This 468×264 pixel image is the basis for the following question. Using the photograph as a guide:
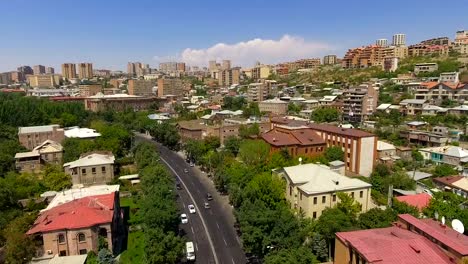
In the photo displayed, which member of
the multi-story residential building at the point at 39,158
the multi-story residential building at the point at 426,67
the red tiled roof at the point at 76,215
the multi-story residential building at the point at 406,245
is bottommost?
the multi-story residential building at the point at 39,158

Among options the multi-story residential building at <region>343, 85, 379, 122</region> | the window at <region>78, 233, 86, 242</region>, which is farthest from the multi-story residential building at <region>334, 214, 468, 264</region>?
the multi-story residential building at <region>343, 85, 379, 122</region>

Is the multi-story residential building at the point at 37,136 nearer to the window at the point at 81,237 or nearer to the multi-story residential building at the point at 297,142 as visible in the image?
the multi-story residential building at the point at 297,142

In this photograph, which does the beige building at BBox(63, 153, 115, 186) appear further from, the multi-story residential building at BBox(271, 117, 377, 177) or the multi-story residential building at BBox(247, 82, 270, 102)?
the multi-story residential building at BBox(247, 82, 270, 102)

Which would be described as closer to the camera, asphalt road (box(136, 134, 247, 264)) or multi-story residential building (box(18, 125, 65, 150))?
asphalt road (box(136, 134, 247, 264))

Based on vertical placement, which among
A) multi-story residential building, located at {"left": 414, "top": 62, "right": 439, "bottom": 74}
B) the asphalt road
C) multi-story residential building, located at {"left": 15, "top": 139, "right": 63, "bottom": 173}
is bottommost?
the asphalt road

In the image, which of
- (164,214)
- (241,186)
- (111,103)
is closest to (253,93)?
(111,103)

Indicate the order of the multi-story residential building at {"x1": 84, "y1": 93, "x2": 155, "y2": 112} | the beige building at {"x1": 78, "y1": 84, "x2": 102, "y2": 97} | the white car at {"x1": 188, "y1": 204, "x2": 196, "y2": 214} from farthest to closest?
1. the beige building at {"x1": 78, "y1": 84, "x2": 102, "y2": 97}
2. the multi-story residential building at {"x1": 84, "y1": 93, "x2": 155, "y2": 112}
3. the white car at {"x1": 188, "y1": 204, "x2": 196, "y2": 214}

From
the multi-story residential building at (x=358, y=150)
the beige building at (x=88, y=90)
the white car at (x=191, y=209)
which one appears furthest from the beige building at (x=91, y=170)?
the beige building at (x=88, y=90)
